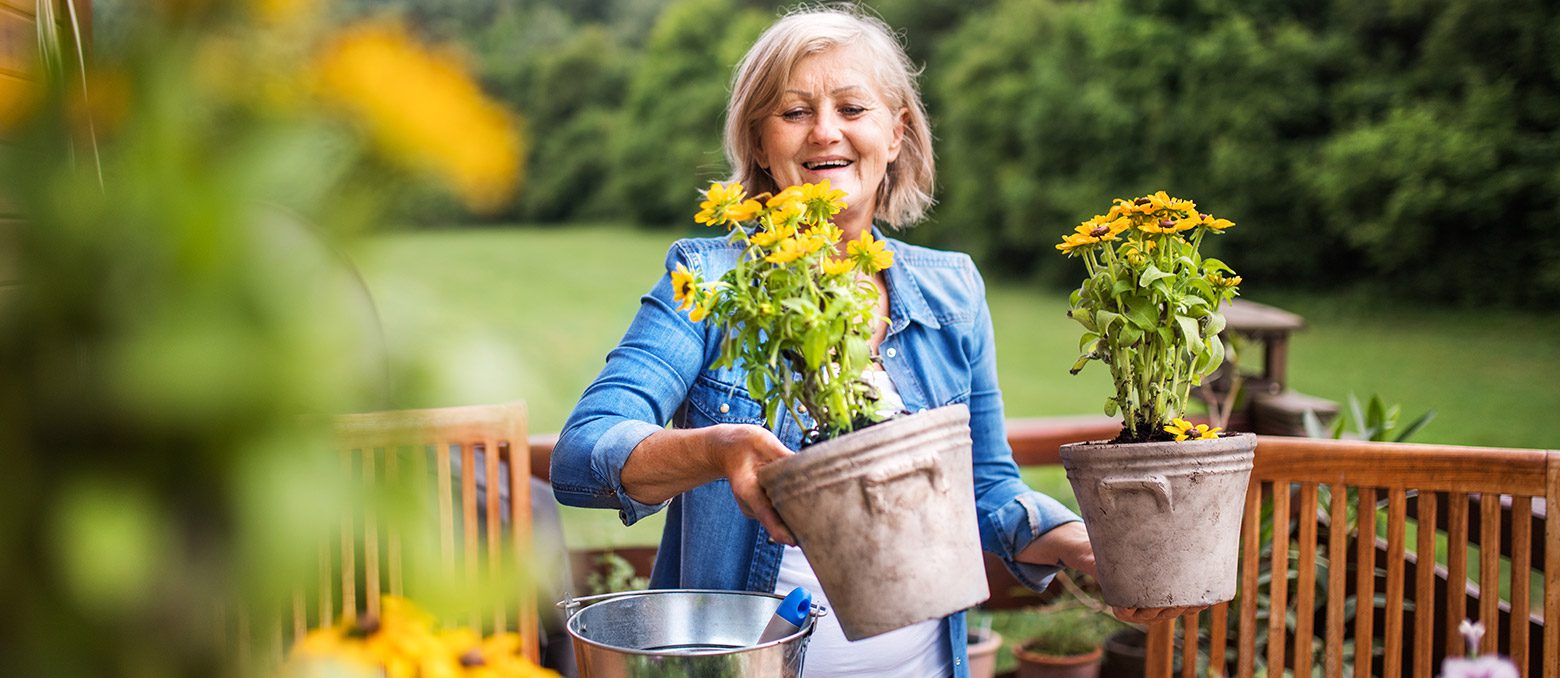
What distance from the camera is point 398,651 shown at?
2.10 ft

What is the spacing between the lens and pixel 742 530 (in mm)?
1403

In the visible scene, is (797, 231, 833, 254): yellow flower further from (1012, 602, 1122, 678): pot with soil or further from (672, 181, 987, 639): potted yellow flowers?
(1012, 602, 1122, 678): pot with soil

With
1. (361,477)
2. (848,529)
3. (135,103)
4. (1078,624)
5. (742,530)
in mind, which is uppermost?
(135,103)

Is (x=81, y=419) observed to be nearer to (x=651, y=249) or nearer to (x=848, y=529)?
(x=848, y=529)

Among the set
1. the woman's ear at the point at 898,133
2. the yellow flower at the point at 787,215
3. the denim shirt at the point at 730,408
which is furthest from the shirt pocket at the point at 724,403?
the yellow flower at the point at 787,215

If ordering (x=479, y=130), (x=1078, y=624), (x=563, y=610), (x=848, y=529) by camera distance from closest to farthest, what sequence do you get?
1. (x=479, y=130)
2. (x=848, y=529)
3. (x=563, y=610)
4. (x=1078, y=624)

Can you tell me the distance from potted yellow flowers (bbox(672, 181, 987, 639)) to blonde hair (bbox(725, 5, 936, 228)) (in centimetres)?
49

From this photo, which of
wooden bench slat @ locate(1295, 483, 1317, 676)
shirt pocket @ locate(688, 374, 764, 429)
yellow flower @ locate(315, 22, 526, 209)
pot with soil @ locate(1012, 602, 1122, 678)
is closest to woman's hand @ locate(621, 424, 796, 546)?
shirt pocket @ locate(688, 374, 764, 429)

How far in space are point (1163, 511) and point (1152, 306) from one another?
0.62 feet

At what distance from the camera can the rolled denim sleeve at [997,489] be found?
4.44 ft

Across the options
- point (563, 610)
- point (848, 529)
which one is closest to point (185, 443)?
point (848, 529)

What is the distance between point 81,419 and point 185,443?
0.03 m

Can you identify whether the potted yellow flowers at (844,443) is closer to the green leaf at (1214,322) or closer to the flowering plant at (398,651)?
the flowering plant at (398,651)

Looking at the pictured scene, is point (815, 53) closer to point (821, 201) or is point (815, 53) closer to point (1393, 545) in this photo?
point (821, 201)
